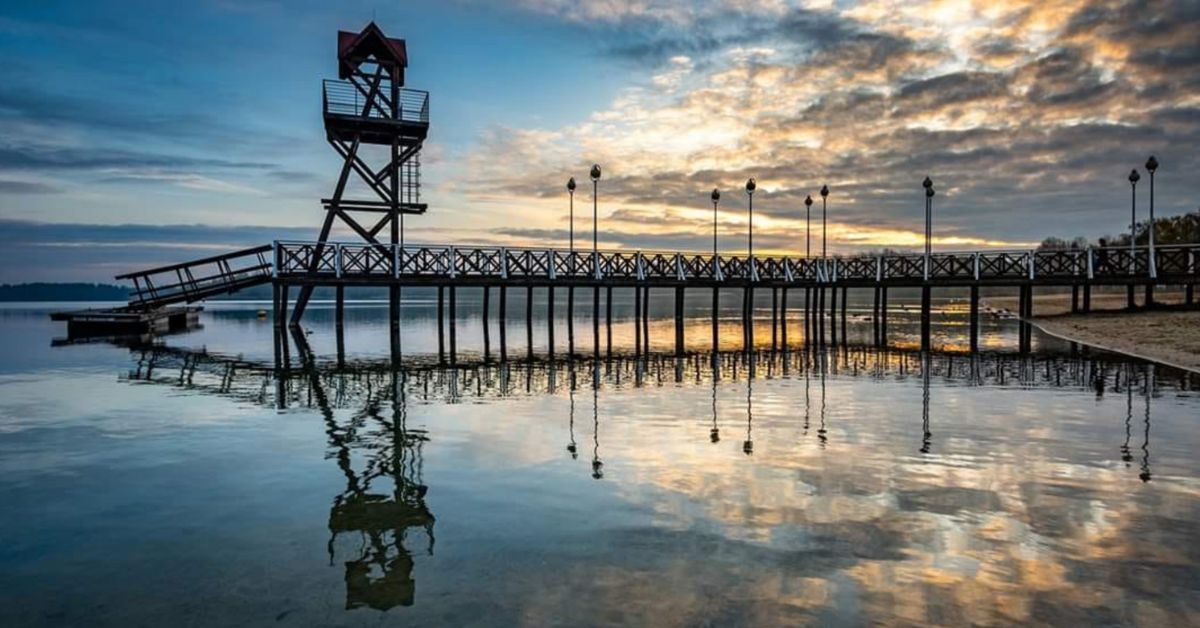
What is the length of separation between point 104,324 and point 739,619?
38750 millimetres

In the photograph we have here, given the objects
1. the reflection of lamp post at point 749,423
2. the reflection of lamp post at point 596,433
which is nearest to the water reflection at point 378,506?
the reflection of lamp post at point 596,433

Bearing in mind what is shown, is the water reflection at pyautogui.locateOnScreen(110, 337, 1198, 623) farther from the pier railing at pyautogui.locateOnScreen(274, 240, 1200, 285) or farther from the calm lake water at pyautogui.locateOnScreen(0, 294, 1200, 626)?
the pier railing at pyautogui.locateOnScreen(274, 240, 1200, 285)

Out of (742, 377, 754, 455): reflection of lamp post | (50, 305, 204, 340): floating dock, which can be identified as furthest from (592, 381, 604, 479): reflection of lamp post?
(50, 305, 204, 340): floating dock

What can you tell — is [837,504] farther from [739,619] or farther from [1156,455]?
[1156,455]

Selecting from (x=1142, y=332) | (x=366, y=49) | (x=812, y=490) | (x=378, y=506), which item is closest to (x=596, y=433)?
(x=812, y=490)

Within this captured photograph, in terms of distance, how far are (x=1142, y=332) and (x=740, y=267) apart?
22.3 metres

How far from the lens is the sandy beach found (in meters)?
21.2

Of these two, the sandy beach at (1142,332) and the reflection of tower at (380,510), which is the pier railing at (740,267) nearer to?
the sandy beach at (1142,332)

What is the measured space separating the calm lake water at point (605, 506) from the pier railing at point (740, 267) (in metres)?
19.1

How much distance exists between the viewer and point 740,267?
46.6 metres

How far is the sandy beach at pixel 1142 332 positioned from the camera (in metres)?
21.2

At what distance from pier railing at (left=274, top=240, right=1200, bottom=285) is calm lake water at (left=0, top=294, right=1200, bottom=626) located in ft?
62.7

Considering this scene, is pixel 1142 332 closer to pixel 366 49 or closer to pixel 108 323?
pixel 366 49

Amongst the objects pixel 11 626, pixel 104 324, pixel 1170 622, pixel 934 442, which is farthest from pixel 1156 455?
pixel 104 324
